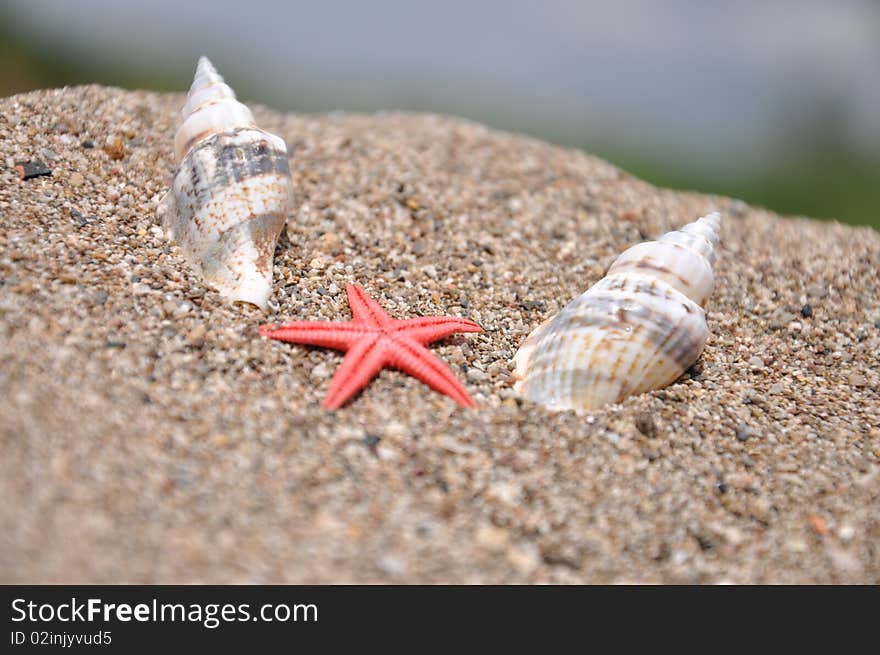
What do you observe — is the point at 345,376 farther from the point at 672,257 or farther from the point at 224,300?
the point at 672,257

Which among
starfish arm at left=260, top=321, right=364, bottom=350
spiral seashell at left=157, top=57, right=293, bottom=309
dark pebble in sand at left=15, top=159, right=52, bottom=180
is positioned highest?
dark pebble in sand at left=15, top=159, right=52, bottom=180

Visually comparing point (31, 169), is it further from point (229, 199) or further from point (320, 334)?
point (320, 334)

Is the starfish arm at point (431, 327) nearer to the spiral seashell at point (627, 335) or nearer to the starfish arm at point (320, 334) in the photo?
the starfish arm at point (320, 334)

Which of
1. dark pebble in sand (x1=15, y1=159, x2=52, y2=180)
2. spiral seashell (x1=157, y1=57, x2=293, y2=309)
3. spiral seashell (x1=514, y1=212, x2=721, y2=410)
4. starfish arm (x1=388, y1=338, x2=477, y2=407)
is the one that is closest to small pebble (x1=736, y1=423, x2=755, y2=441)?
spiral seashell (x1=514, y1=212, x2=721, y2=410)

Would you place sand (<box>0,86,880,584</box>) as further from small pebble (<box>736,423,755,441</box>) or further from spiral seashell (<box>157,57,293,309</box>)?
spiral seashell (<box>157,57,293,309</box>)

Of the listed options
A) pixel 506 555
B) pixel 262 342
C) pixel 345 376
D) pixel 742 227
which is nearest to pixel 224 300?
pixel 262 342

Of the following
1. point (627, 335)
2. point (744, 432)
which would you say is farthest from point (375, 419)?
point (744, 432)
